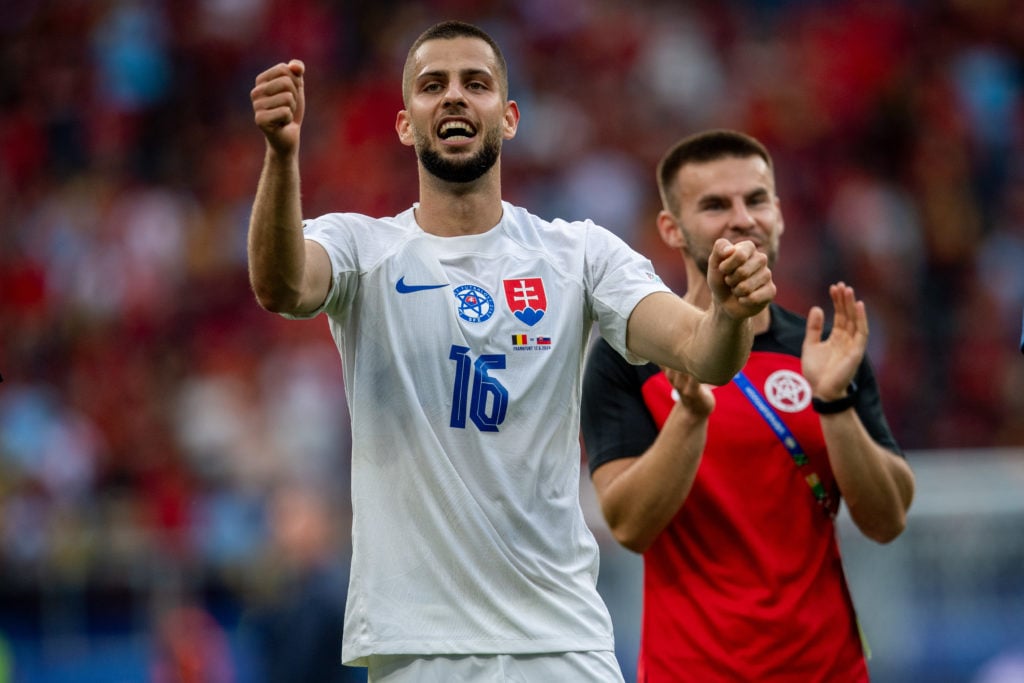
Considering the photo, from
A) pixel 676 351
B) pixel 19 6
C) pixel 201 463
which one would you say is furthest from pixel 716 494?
pixel 19 6

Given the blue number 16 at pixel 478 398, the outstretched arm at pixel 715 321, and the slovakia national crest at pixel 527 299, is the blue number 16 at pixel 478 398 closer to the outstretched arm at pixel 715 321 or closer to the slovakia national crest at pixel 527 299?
the slovakia national crest at pixel 527 299

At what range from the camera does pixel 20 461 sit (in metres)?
11.7

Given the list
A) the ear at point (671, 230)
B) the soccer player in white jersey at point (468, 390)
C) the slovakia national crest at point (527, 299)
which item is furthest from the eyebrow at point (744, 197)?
the slovakia national crest at point (527, 299)

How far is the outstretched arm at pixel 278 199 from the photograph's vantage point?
11.8ft

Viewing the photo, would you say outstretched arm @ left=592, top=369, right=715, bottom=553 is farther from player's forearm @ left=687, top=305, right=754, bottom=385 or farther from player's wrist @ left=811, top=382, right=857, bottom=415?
player's forearm @ left=687, top=305, right=754, bottom=385

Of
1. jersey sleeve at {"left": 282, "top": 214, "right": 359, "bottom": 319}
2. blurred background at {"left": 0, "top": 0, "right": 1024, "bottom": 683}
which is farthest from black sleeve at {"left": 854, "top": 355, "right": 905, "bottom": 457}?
blurred background at {"left": 0, "top": 0, "right": 1024, "bottom": 683}

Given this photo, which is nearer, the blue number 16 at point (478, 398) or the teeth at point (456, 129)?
the blue number 16 at point (478, 398)

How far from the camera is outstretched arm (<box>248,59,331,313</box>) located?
3.60 meters

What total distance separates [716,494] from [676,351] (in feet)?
3.42

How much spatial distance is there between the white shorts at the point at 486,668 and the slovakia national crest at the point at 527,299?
90cm

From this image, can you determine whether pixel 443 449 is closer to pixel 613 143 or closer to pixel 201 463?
pixel 201 463

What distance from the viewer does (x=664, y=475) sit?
459cm

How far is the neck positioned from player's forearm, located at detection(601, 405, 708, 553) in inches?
35.4

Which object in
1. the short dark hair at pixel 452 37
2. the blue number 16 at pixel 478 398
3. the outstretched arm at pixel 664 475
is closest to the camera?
the blue number 16 at pixel 478 398
